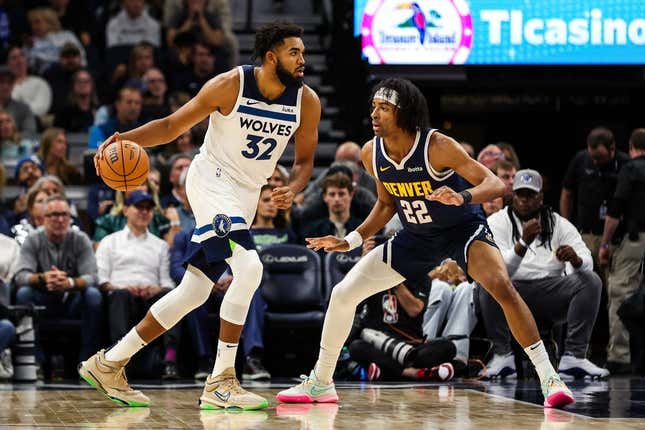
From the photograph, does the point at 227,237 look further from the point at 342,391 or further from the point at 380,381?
the point at 380,381

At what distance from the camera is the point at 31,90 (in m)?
12.6

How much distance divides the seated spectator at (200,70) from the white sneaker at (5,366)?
14.6 ft

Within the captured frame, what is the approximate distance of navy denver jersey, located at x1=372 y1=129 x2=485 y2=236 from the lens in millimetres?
6191

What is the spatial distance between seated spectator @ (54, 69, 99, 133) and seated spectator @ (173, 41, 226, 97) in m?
0.88

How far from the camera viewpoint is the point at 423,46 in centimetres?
1150

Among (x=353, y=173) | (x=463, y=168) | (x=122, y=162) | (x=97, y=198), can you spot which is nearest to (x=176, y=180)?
(x=97, y=198)

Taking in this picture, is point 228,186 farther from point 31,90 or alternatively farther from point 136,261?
point 31,90

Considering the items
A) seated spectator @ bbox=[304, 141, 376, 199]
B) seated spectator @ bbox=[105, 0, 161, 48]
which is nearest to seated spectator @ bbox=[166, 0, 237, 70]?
seated spectator @ bbox=[105, 0, 161, 48]

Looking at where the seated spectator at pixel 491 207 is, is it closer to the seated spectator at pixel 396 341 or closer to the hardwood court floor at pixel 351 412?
the seated spectator at pixel 396 341

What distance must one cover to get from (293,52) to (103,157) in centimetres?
111

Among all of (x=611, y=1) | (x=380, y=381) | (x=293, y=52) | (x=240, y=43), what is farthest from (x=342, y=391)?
(x=240, y=43)

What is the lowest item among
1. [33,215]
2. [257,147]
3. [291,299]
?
[291,299]

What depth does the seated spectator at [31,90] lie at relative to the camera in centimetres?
1260

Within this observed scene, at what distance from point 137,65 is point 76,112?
2.61ft
